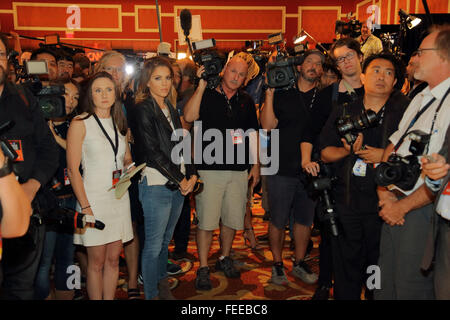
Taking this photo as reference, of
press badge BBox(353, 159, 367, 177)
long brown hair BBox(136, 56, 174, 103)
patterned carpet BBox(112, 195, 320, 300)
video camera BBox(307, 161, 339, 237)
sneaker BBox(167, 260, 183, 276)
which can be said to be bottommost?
patterned carpet BBox(112, 195, 320, 300)

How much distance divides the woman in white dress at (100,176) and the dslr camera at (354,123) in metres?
1.32

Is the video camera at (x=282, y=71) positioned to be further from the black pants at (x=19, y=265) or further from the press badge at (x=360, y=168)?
the black pants at (x=19, y=265)

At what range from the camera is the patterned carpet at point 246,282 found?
278 centimetres

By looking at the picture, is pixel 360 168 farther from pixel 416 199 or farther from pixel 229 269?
pixel 229 269

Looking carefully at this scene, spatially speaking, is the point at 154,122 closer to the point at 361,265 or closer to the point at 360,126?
the point at 360,126

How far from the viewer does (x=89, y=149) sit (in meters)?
2.18

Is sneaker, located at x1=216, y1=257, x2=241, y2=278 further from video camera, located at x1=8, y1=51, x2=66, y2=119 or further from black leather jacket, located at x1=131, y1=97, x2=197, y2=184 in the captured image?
video camera, located at x1=8, y1=51, x2=66, y2=119

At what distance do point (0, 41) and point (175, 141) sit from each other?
1.16 metres

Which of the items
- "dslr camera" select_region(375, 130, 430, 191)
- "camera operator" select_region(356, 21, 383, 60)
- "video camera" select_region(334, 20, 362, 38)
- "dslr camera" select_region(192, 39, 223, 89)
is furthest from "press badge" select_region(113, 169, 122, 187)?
"video camera" select_region(334, 20, 362, 38)

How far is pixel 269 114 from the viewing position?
2.97m

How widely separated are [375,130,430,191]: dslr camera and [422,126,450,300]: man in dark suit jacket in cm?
7

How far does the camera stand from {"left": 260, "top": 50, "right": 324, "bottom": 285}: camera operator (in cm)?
292

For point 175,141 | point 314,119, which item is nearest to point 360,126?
point 314,119

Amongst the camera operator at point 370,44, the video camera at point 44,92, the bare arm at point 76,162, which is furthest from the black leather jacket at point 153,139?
the camera operator at point 370,44
